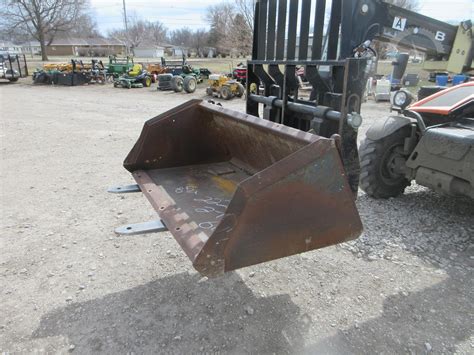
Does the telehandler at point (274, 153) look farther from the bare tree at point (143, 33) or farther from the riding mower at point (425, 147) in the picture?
the bare tree at point (143, 33)

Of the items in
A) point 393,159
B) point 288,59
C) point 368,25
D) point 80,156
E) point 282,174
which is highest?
point 368,25

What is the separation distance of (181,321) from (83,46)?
10203cm

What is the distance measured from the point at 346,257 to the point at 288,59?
5.66 feet

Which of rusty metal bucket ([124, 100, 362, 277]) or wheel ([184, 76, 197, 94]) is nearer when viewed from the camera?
rusty metal bucket ([124, 100, 362, 277])

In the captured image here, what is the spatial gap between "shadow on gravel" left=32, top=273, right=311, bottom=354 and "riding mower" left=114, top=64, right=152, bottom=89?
19.5 meters

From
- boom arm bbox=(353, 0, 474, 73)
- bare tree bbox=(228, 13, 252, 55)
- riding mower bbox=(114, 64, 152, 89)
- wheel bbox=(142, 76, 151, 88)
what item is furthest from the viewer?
bare tree bbox=(228, 13, 252, 55)

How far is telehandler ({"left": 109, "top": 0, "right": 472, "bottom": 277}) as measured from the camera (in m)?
1.94

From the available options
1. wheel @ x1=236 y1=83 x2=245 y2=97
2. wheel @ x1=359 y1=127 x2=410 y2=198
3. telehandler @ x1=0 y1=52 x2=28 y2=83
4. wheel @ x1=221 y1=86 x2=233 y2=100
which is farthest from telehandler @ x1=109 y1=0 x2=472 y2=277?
telehandler @ x1=0 y1=52 x2=28 y2=83

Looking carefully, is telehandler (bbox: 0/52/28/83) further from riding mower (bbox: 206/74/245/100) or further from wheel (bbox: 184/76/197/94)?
riding mower (bbox: 206/74/245/100)

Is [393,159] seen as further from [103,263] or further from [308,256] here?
[103,263]

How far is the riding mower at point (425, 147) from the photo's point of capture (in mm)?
3625

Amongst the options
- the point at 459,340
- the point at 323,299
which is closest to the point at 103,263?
the point at 323,299

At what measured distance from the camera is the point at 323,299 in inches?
113

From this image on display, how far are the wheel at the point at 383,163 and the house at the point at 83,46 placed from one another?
3348 inches
